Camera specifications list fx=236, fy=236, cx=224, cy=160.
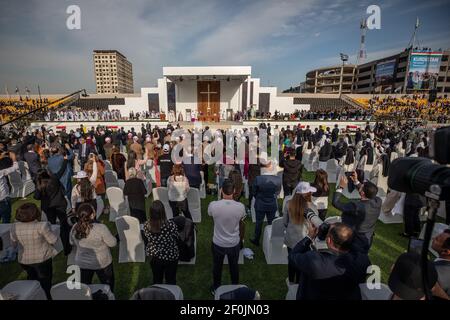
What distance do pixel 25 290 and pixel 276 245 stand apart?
3609 millimetres

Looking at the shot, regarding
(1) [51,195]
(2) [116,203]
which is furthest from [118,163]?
(1) [51,195]

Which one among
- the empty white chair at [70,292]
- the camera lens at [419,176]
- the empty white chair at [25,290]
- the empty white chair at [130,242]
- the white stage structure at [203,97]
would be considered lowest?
the empty white chair at [130,242]

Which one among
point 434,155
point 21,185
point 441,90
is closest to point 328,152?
point 434,155

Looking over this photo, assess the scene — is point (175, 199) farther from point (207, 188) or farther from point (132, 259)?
point (207, 188)

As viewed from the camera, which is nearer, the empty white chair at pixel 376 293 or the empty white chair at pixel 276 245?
the empty white chair at pixel 376 293

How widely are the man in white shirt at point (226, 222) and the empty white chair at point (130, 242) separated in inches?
68.0

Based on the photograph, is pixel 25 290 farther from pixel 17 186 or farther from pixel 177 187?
pixel 17 186

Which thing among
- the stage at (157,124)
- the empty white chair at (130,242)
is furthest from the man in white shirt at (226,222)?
the stage at (157,124)

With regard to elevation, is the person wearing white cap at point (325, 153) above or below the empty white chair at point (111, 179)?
above

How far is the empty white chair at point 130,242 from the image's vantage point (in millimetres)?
4219

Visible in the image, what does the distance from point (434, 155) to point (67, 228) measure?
219 inches

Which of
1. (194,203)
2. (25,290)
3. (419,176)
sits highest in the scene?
(419,176)

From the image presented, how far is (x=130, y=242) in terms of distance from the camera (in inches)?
173

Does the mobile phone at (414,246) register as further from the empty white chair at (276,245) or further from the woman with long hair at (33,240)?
the woman with long hair at (33,240)
